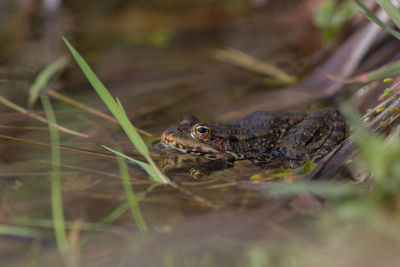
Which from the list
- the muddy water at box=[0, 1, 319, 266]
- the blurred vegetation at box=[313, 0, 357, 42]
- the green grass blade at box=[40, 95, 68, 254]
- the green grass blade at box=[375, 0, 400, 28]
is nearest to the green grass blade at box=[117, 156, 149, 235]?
the muddy water at box=[0, 1, 319, 266]

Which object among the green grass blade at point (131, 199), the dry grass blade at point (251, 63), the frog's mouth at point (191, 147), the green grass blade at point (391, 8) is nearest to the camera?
the green grass blade at point (131, 199)

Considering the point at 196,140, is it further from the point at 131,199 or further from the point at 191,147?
the point at 131,199

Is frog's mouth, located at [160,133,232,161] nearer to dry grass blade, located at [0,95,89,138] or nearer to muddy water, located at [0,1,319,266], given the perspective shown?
muddy water, located at [0,1,319,266]

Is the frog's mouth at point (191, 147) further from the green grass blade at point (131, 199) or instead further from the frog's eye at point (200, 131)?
the green grass blade at point (131, 199)

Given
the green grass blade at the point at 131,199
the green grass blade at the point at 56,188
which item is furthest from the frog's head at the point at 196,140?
the green grass blade at the point at 56,188

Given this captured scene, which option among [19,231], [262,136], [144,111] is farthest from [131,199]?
[144,111]
